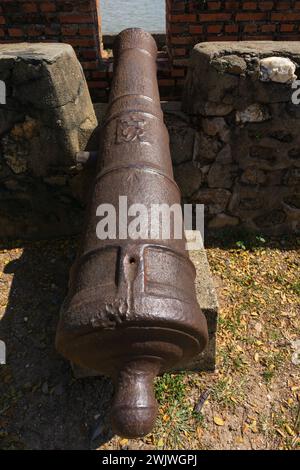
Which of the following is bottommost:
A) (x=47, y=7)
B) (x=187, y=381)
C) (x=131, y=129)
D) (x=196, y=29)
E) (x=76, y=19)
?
(x=187, y=381)

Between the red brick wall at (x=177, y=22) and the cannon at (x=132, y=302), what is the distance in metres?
2.31

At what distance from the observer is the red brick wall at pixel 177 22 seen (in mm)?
3662

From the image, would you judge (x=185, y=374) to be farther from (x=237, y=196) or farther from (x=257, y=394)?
(x=237, y=196)

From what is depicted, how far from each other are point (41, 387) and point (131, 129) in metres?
1.96

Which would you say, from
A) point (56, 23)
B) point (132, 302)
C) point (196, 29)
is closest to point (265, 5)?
point (196, 29)

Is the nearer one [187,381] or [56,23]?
[187,381]

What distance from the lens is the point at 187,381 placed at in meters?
2.88

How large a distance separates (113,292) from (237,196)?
2608mm

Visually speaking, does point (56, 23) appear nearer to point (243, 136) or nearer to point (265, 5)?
point (265, 5)

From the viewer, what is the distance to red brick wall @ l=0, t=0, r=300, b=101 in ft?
12.0

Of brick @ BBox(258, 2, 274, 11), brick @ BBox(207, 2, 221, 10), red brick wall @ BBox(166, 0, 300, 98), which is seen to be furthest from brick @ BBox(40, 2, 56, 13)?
brick @ BBox(258, 2, 274, 11)

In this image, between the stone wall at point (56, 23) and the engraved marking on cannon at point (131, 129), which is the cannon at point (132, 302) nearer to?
the engraved marking on cannon at point (131, 129)

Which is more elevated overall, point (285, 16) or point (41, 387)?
point (285, 16)
